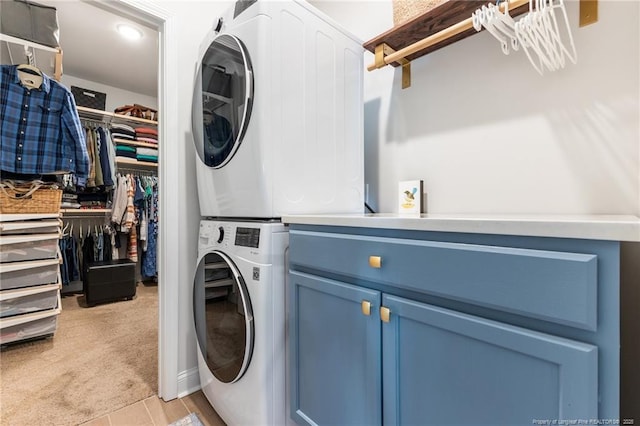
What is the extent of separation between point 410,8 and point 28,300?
2.98 meters

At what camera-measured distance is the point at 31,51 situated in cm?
190

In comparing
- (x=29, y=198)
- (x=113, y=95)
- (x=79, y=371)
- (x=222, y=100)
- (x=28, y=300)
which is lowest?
(x=79, y=371)

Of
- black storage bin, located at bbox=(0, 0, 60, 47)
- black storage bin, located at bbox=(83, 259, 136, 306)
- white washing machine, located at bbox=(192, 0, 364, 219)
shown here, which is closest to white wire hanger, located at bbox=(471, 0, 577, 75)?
white washing machine, located at bbox=(192, 0, 364, 219)

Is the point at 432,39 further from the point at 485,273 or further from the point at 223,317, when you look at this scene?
the point at 223,317

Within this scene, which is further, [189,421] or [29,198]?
[29,198]

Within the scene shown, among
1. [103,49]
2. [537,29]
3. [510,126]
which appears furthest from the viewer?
[103,49]

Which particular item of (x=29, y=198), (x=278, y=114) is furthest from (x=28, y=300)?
(x=278, y=114)

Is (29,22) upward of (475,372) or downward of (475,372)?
upward

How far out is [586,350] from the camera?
479mm

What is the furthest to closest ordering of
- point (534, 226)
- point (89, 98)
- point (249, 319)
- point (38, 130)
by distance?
1. point (89, 98)
2. point (38, 130)
3. point (249, 319)
4. point (534, 226)

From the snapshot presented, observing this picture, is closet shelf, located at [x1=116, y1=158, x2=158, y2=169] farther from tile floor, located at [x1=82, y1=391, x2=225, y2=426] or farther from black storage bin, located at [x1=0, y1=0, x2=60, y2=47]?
tile floor, located at [x1=82, y1=391, x2=225, y2=426]

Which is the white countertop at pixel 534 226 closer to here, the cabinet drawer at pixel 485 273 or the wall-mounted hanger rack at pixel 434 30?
the cabinet drawer at pixel 485 273

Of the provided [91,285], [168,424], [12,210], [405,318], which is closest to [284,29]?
[405,318]

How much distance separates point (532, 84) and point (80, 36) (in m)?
3.51
